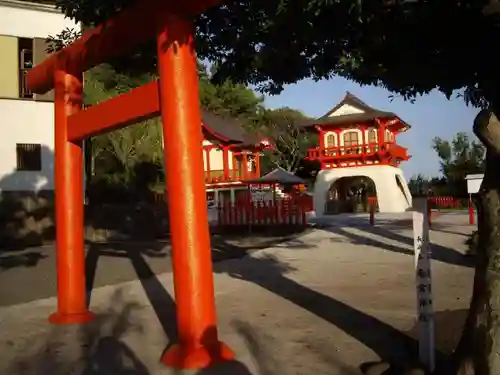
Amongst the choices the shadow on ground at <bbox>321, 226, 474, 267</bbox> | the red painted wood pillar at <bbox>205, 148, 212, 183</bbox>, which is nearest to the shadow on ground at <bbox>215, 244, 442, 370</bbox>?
the shadow on ground at <bbox>321, 226, 474, 267</bbox>

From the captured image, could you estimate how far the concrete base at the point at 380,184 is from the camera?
35.1 m

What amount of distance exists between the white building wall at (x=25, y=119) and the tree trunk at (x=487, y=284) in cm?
1809

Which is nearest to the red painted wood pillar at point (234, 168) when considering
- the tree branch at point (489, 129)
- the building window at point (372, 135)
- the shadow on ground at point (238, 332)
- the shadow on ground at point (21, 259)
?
the building window at point (372, 135)

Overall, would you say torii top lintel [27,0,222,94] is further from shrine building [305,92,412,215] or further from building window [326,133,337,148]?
building window [326,133,337,148]

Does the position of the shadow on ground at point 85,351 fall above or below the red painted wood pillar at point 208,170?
below

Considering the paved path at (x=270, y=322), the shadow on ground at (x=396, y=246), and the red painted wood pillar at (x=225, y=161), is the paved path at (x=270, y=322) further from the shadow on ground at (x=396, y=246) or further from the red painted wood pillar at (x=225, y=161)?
the red painted wood pillar at (x=225, y=161)

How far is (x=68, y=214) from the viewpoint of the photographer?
7469mm

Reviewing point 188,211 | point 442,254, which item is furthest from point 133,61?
point 442,254

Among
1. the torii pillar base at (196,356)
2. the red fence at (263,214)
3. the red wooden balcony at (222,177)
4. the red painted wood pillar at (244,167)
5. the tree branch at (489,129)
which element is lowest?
the torii pillar base at (196,356)

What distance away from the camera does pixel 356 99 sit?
38156mm

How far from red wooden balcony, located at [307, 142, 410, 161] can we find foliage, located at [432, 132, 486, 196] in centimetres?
788

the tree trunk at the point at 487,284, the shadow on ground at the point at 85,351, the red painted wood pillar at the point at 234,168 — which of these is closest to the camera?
the tree trunk at the point at 487,284

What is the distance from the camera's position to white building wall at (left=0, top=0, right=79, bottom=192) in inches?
778

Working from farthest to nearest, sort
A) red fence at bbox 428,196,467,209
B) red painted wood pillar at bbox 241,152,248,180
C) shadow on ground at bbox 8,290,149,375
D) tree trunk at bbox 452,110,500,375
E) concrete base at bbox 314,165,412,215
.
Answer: red fence at bbox 428,196,467,209
red painted wood pillar at bbox 241,152,248,180
concrete base at bbox 314,165,412,215
shadow on ground at bbox 8,290,149,375
tree trunk at bbox 452,110,500,375
